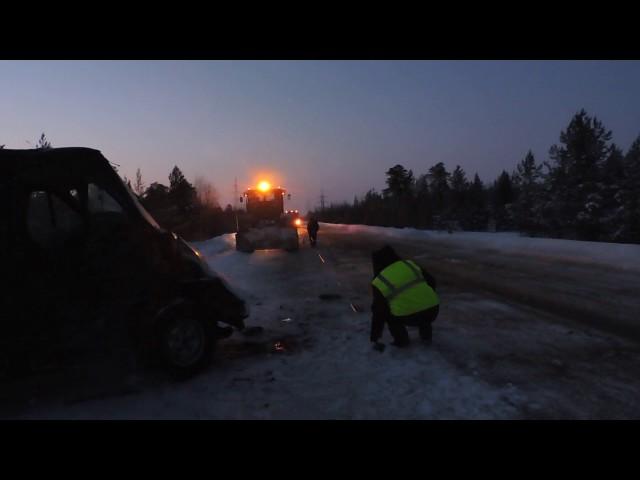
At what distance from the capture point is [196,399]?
4027 millimetres

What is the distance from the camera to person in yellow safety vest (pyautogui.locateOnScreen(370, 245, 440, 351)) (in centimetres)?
525

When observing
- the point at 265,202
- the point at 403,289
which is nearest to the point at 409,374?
the point at 403,289

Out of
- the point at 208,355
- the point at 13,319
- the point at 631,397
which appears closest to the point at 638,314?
the point at 631,397

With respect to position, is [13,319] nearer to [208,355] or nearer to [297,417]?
[208,355]

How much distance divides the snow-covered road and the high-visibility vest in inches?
22.3

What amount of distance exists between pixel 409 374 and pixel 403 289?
1.14 meters

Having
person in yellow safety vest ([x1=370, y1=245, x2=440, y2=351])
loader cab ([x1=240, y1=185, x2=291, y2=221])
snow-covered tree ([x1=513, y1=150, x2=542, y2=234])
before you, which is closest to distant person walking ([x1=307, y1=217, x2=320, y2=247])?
loader cab ([x1=240, y1=185, x2=291, y2=221])

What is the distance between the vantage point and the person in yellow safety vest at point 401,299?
5.25 meters

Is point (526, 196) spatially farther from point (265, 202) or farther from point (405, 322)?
point (405, 322)

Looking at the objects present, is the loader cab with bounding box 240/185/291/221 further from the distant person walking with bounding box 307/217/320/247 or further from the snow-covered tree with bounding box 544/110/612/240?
the snow-covered tree with bounding box 544/110/612/240

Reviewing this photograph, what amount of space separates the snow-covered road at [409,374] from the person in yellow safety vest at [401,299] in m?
0.25

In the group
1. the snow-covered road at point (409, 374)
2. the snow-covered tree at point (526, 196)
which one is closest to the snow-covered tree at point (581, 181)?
the snow-covered tree at point (526, 196)

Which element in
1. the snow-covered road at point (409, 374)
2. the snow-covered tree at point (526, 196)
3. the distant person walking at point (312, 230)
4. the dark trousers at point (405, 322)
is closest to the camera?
the snow-covered road at point (409, 374)

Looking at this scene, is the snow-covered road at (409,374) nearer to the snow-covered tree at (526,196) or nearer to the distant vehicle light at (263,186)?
the distant vehicle light at (263,186)
